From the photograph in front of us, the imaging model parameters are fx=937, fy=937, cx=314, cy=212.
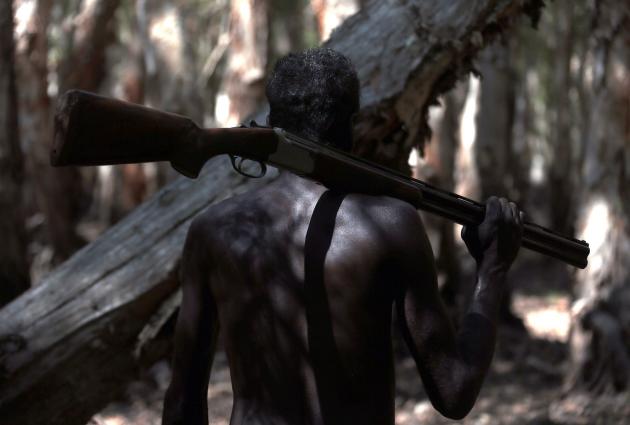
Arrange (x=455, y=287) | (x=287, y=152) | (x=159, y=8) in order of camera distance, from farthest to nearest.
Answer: (x=159, y=8) → (x=455, y=287) → (x=287, y=152)

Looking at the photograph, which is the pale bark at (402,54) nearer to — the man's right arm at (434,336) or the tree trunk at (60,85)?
the man's right arm at (434,336)

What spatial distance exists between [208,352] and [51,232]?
8770 millimetres

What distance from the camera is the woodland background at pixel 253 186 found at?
4363mm

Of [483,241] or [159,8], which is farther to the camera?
[159,8]

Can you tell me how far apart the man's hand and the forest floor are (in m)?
3.89

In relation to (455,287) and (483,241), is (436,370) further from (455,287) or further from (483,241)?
(455,287)

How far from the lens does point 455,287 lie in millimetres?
11133

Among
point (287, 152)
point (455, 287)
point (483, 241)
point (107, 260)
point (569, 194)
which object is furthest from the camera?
point (569, 194)

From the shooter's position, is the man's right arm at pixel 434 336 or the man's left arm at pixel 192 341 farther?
the man's left arm at pixel 192 341

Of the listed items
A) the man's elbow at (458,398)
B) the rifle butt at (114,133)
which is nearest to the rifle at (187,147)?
the rifle butt at (114,133)

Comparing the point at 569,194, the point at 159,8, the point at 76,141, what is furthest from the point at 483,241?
the point at 569,194

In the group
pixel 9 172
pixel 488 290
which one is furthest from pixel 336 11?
pixel 488 290

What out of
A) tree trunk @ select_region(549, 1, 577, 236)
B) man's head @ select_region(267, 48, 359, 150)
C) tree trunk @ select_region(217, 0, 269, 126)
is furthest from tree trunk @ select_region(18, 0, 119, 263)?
tree trunk @ select_region(549, 1, 577, 236)

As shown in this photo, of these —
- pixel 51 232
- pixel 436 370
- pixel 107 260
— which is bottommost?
pixel 51 232
